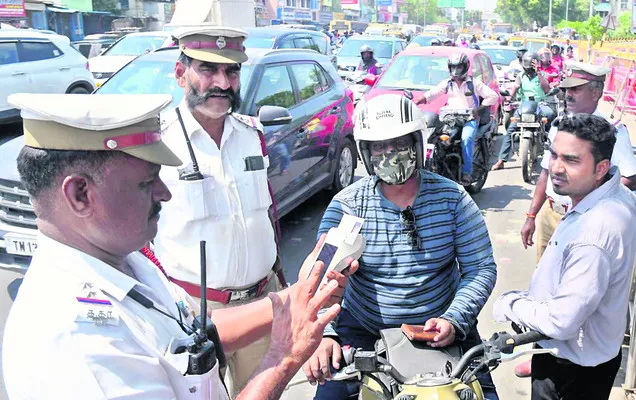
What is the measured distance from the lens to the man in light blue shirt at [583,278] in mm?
2340

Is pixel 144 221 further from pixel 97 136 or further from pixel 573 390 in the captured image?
pixel 573 390

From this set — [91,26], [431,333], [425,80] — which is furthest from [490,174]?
[91,26]

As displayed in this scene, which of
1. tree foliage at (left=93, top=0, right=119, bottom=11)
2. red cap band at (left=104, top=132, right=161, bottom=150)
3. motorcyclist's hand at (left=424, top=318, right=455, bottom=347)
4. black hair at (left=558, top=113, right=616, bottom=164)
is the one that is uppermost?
tree foliage at (left=93, top=0, right=119, bottom=11)

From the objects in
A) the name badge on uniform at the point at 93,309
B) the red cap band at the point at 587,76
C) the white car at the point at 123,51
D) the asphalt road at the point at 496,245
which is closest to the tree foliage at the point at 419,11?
the white car at the point at 123,51

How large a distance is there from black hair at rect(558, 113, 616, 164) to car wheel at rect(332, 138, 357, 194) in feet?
15.0

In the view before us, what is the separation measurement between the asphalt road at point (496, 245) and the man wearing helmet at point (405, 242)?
86cm

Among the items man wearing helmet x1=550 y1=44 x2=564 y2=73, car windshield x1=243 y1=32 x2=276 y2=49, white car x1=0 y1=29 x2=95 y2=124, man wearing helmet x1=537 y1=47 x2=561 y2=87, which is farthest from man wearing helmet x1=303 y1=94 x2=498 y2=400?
man wearing helmet x1=550 y1=44 x2=564 y2=73

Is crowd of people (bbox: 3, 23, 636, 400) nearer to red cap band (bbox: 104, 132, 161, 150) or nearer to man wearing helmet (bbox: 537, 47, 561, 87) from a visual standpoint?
red cap band (bbox: 104, 132, 161, 150)

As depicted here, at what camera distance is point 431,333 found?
204 centimetres

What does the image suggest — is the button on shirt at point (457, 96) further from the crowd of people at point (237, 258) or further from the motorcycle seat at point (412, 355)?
the motorcycle seat at point (412, 355)

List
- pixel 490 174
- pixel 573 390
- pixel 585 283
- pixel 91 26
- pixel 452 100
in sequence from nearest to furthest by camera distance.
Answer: pixel 585 283
pixel 573 390
pixel 452 100
pixel 490 174
pixel 91 26

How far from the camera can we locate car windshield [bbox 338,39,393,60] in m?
17.6

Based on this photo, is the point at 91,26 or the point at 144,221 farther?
the point at 91,26

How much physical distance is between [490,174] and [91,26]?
39.6 m
